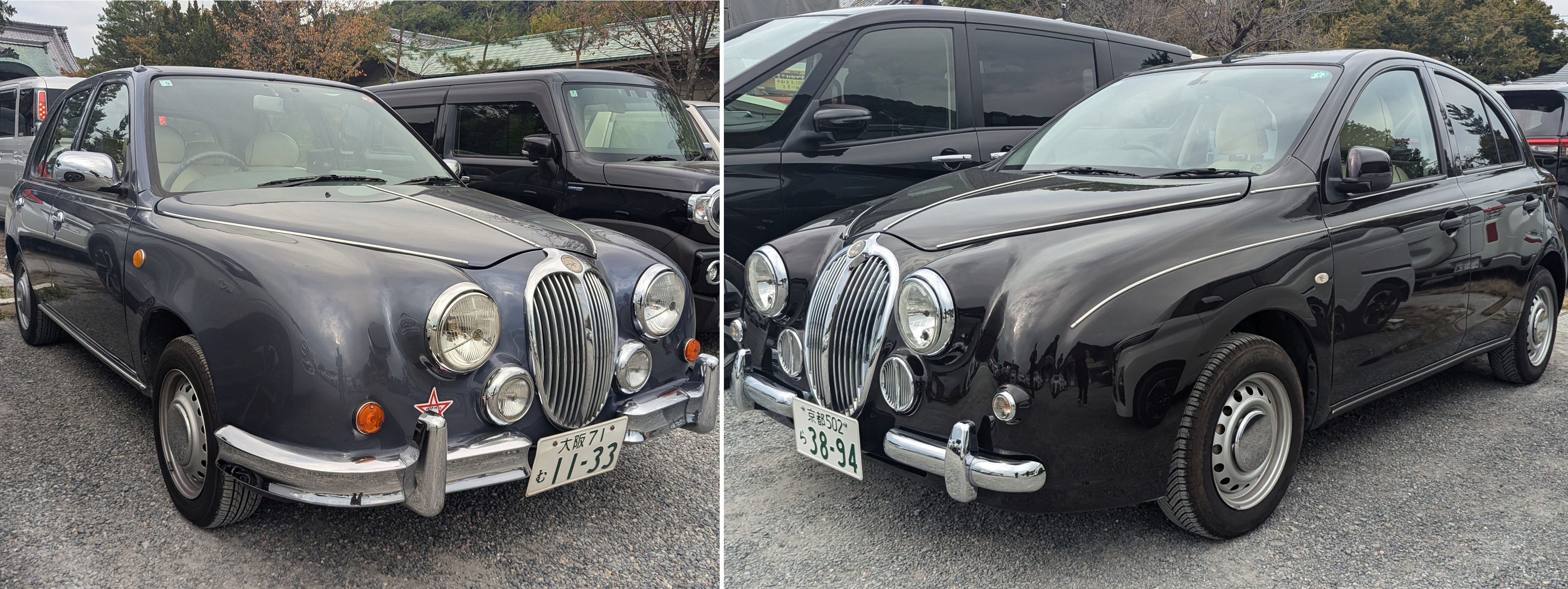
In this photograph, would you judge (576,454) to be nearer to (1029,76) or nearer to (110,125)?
(110,125)

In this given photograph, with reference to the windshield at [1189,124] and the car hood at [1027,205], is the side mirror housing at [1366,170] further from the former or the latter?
the car hood at [1027,205]

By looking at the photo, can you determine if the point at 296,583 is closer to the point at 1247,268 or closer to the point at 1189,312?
the point at 1189,312

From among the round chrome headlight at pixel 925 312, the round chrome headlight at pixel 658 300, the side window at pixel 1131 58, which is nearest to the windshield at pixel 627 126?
the side window at pixel 1131 58

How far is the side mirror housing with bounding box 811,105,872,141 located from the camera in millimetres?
3990

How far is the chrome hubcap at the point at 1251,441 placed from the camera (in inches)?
101

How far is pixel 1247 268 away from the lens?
255cm

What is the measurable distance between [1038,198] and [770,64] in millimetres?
1712

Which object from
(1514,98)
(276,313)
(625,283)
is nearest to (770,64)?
(625,283)

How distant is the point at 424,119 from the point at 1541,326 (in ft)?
21.3

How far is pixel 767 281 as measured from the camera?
9.89ft

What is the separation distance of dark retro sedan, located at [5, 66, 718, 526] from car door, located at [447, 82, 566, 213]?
1872 mm

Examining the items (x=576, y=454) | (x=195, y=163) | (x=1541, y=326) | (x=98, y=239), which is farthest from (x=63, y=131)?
(x=1541, y=326)

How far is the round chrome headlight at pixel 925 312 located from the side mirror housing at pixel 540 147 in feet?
11.8

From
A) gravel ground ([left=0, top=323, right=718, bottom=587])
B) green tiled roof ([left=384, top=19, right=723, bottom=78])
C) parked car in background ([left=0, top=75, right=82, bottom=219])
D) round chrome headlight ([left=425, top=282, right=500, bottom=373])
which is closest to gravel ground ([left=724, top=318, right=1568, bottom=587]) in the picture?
gravel ground ([left=0, top=323, right=718, bottom=587])
